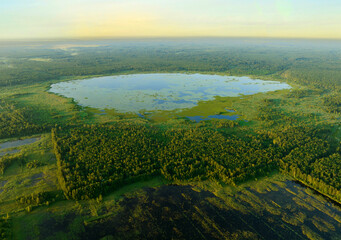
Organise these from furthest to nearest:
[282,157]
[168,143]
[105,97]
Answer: [105,97] < [168,143] < [282,157]

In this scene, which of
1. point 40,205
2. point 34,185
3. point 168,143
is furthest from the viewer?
point 168,143

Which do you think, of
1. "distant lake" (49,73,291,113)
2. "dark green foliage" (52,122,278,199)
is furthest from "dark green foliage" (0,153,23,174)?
"distant lake" (49,73,291,113)

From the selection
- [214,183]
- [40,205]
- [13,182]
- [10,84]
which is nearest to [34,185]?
[13,182]

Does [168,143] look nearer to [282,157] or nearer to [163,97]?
[282,157]

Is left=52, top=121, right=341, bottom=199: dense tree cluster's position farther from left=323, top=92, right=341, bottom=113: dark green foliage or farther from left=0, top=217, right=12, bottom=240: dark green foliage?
left=323, top=92, right=341, bottom=113: dark green foliage

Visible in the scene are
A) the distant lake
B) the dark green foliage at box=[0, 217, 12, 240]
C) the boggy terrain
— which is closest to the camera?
the dark green foliage at box=[0, 217, 12, 240]

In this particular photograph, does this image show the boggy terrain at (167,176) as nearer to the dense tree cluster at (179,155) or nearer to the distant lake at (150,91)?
the dense tree cluster at (179,155)

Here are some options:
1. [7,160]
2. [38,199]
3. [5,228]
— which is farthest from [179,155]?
[7,160]

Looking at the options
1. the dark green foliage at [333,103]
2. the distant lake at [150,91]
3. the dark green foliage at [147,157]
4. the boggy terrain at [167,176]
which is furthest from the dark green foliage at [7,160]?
the dark green foliage at [333,103]
